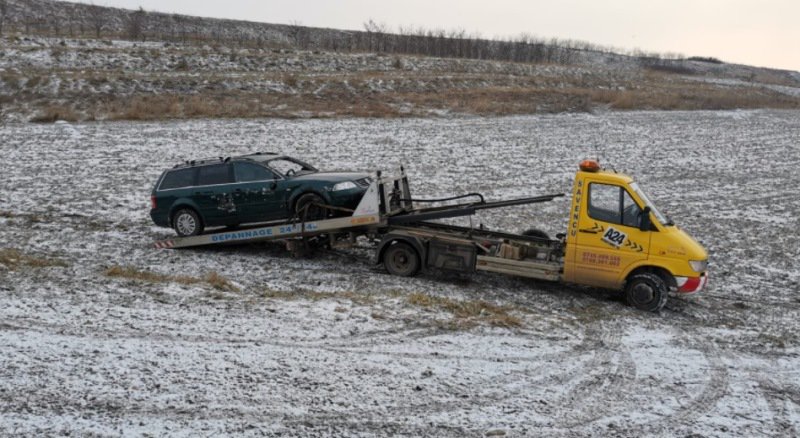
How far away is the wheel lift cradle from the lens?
10.5 meters

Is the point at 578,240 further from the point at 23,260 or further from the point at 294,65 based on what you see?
the point at 294,65

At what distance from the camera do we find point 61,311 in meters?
8.56

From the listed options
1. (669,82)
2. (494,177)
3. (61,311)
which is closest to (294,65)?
(494,177)

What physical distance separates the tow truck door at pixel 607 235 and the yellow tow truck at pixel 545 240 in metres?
0.02

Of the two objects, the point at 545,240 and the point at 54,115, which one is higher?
the point at 54,115

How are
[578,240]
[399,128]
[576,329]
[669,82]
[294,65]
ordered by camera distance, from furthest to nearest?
[669,82]
[294,65]
[399,128]
[578,240]
[576,329]

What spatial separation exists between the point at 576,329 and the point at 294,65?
35633 millimetres

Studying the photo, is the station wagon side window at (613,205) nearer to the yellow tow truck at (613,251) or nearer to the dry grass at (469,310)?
the yellow tow truck at (613,251)

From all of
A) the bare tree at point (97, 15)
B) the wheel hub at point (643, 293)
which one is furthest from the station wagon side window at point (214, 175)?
the bare tree at point (97, 15)

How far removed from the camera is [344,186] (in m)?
11.6

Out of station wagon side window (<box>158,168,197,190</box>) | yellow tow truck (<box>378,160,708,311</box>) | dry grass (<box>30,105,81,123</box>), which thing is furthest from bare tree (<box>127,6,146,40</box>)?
yellow tow truck (<box>378,160,708,311</box>)

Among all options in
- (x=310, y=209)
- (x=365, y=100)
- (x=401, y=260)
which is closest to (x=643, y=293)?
(x=401, y=260)

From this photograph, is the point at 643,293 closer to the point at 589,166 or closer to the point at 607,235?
the point at 607,235

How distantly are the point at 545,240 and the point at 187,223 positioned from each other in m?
6.89
